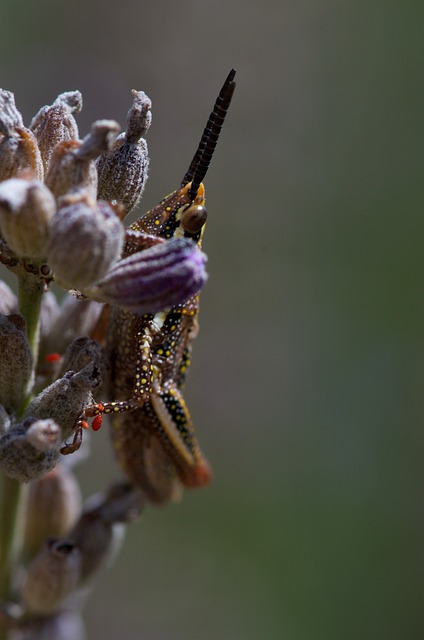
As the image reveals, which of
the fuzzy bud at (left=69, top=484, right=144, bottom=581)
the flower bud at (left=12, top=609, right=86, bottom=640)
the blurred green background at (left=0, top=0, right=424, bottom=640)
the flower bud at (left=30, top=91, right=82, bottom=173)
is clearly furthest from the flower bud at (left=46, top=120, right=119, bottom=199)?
the blurred green background at (left=0, top=0, right=424, bottom=640)

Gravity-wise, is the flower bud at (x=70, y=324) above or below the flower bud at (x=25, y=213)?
above

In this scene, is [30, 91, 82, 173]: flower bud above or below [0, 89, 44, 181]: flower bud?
above

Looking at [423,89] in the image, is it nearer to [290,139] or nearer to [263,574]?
[290,139]

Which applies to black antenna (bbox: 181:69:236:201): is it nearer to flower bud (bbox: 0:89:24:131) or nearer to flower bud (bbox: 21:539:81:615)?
flower bud (bbox: 0:89:24:131)

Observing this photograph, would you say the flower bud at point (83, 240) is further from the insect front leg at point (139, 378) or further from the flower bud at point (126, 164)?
the insect front leg at point (139, 378)

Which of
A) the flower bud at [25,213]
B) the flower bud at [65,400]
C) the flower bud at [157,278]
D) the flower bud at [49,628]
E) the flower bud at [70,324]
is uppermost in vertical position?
the flower bud at [70,324]

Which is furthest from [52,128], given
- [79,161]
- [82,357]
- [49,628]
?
[49,628]

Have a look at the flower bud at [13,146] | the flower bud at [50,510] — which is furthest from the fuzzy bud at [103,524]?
the flower bud at [13,146]

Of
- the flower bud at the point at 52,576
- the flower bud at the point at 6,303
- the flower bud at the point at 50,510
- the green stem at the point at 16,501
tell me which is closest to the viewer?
the green stem at the point at 16,501
